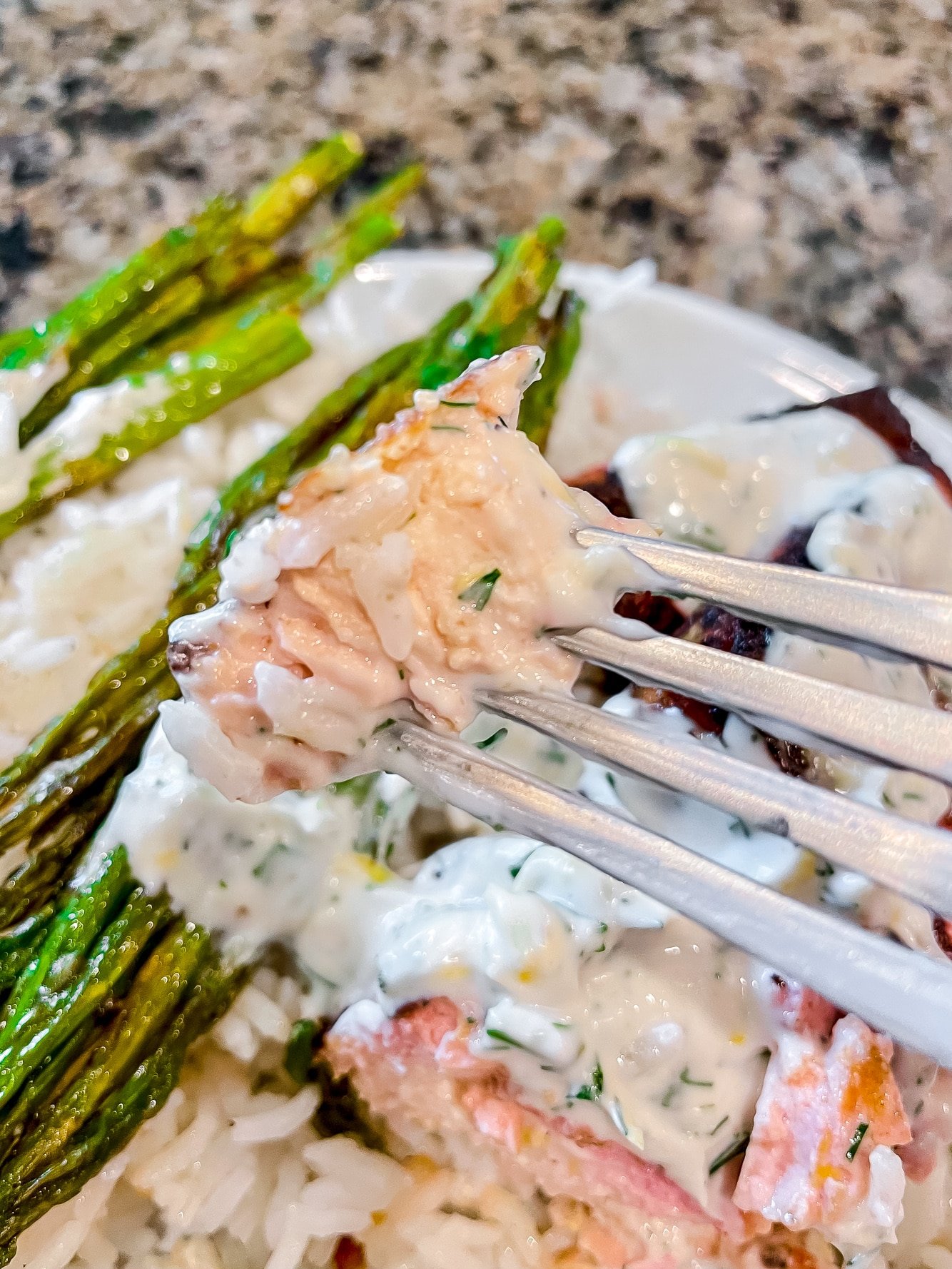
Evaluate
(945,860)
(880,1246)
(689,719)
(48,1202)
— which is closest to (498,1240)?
(880,1246)

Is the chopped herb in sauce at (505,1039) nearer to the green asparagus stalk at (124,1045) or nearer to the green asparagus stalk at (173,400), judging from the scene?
the green asparagus stalk at (124,1045)

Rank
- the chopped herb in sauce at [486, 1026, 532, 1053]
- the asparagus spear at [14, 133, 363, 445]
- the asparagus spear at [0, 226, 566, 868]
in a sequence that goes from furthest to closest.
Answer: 1. the asparagus spear at [14, 133, 363, 445]
2. the asparagus spear at [0, 226, 566, 868]
3. the chopped herb in sauce at [486, 1026, 532, 1053]

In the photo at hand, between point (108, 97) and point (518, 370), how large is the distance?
7.98 feet

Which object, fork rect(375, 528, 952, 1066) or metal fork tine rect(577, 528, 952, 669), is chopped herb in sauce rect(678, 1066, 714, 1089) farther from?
metal fork tine rect(577, 528, 952, 669)

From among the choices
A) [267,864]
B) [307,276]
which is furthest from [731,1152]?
[307,276]

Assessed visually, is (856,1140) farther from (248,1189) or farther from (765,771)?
(248,1189)

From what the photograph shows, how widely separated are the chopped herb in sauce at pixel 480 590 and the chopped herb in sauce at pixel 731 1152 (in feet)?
2.69

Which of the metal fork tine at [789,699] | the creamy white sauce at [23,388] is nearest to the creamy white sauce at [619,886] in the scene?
the metal fork tine at [789,699]

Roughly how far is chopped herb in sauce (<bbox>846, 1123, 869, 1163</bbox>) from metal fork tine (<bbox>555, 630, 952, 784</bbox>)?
0.55m

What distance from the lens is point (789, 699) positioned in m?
1.06

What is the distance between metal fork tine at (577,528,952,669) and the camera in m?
1.06

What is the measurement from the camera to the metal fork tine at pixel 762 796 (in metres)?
0.94

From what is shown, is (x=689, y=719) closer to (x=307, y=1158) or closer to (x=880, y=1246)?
(x=880, y=1246)

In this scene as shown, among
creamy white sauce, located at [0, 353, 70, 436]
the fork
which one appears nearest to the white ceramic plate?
creamy white sauce, located at [0, 353, 70, 436]
